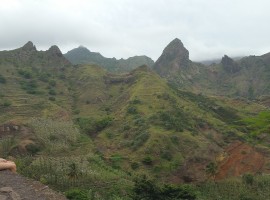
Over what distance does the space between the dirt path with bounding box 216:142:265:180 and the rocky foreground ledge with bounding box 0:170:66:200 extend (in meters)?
59.6

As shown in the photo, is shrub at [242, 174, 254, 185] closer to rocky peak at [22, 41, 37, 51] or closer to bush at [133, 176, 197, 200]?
bush at [133, 176, 197, 200]

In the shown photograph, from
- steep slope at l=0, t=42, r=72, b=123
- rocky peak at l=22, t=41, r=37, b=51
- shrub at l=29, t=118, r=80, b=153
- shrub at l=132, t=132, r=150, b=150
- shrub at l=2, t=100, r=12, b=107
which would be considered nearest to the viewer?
shrub at l=29, t=118, r=80, b=153

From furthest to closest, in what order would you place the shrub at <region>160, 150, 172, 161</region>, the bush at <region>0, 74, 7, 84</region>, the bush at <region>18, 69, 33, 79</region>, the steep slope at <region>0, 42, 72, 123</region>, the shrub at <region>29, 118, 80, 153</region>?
the bush at <region>18, 69, 33, 79</region>
the bush at <region>0, 74, 7, 84</region>
the steep slope at <region>0, 42, 72, 123</region>
the shrub at <region>160, 150, 172, 161</region>
the shrub at <region>29, 118, 80, 153</region>

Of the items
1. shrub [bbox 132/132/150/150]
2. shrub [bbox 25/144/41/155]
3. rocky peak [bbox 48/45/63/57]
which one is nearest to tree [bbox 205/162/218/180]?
shrub [bbox 132/132/150/150]

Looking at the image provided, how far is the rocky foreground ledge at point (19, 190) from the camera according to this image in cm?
2291

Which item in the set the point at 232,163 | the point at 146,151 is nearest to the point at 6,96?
the point at 146,151

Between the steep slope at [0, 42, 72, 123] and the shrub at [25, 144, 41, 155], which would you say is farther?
the steep slope at [0, 42, 72, 123]

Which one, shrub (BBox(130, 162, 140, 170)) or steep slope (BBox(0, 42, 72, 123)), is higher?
steep slope (BBox(0, 42, 72, 123))

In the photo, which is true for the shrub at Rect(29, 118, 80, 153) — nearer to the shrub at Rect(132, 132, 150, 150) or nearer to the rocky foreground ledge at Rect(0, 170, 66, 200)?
the shrub at Rect(132, 132, 150, 150)

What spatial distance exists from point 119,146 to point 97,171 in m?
22.8

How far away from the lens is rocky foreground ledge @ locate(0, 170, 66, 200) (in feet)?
75.2

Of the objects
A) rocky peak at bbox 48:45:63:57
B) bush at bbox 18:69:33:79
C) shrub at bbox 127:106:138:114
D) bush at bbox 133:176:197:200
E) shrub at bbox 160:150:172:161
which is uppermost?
rocky peak at bbox 48:45:63:57

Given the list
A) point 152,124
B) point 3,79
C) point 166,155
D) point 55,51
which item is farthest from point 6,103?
point 55,51

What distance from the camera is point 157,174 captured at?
7612 centimetres
